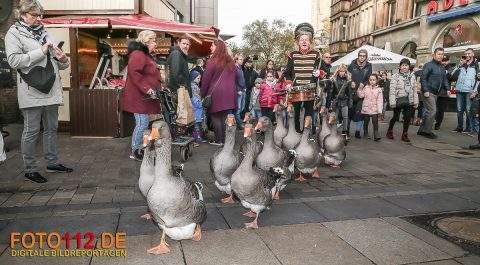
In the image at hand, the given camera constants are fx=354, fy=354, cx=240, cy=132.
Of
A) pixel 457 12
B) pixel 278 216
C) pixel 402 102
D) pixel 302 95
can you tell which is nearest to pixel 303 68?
pixel 302 95

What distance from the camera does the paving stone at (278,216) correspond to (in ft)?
13.0

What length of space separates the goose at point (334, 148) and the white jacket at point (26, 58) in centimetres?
456

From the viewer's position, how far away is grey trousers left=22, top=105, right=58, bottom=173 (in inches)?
199

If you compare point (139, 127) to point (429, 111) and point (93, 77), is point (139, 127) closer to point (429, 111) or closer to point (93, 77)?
point (93, 77)

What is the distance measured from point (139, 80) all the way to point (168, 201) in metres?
3.67

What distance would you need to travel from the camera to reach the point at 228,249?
3309mm

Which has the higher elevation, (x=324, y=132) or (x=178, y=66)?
(x=178, y=66)

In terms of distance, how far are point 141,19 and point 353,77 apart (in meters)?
5.98

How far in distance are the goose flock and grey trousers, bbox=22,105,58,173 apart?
2.27m

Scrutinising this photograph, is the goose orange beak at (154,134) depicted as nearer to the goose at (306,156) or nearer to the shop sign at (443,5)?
the goose at (306,156)

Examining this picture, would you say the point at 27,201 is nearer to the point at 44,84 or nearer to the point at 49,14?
the point at 44,84

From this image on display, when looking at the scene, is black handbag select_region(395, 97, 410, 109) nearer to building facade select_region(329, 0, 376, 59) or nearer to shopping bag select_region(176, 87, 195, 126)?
shopping bag select_region(176, 87, 195, 126)

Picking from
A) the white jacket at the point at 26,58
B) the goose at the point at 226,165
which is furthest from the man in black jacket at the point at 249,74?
the goose at the point at 226,165

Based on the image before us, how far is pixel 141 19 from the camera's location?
8672 mm
